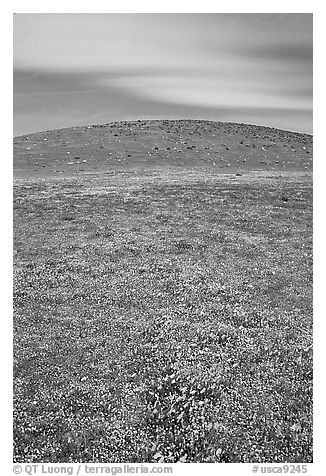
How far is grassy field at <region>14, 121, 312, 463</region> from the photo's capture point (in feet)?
29.6

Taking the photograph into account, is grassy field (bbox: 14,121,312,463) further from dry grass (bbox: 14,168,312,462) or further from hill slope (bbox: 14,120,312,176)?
hill slope (bbox: 14,120,312,176)

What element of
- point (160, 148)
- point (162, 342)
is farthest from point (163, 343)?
point (160, 148)

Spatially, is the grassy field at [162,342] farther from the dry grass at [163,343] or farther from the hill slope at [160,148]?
the hill slope at [160,148]

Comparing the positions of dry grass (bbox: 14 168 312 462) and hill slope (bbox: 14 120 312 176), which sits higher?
hill slope (bbox: 14 120 312 176)

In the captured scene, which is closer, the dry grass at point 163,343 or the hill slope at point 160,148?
the dry grass at point 163,343

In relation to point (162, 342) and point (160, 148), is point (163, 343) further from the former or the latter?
point (160, 148)

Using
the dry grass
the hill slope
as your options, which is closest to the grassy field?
the dry grass

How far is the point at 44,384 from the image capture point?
→ 34.9 ft

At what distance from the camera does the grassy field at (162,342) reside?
355 inches

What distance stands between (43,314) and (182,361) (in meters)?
5.32

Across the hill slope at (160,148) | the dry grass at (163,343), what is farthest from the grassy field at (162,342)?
the hill slope at (160,148)

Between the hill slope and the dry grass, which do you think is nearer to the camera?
the dry grass

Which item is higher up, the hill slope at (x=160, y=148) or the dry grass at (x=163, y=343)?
the hill slope at (x=160, y=148)

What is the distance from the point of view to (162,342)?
12594mm
